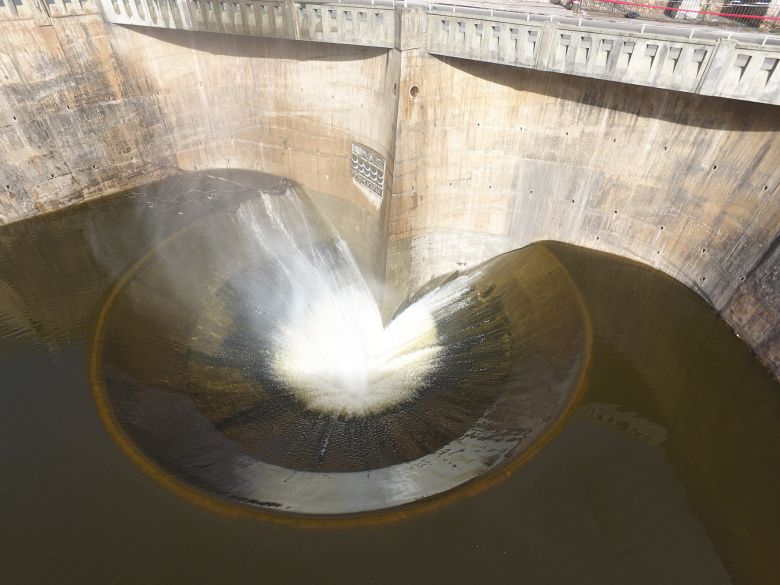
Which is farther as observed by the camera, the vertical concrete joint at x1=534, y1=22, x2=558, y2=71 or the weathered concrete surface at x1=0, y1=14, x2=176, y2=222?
the weathered concrete surface at x1=0, y1=14, x2=176, y2=222

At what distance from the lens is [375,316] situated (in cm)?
1830

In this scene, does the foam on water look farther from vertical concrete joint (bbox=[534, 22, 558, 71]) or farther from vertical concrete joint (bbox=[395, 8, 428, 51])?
vertical concrete joint (bbox=[395, 8, 428, 51])

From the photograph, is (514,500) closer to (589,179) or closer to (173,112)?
(589,179)

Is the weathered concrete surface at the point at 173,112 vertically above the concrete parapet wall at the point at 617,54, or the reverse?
the concrete parapet wall at the point at 617,54

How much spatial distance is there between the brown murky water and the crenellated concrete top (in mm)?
7267

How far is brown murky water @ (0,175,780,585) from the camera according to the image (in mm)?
9469

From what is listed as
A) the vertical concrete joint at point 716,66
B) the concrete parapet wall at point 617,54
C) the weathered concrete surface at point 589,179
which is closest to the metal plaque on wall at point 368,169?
the weathered concrete surface at point 589,179

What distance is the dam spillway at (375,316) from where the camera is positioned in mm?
10062

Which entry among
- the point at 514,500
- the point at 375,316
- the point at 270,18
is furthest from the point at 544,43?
the point at 514,500

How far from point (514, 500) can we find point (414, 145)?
11516 millimetres

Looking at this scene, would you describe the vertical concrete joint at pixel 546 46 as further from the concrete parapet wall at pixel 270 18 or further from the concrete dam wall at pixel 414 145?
the concrete parapet wall at pixel 270 18

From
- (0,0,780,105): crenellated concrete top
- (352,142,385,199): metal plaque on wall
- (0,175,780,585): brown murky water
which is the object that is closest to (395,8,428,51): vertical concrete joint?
(0,0,780,105): crenellated concrete top

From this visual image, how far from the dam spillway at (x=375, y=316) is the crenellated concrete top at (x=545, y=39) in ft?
1.88

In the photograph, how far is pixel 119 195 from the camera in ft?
74.6
